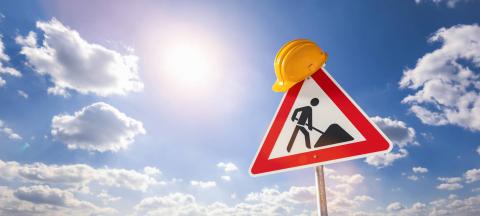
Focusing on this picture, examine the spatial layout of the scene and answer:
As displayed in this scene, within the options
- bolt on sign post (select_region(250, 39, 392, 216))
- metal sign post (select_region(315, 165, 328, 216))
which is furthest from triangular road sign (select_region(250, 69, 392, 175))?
metal sign post (select_region(315, 165, 328, 216))

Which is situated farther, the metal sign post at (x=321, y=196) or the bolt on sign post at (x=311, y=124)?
the bolt on sign post at (x=311, y=124)

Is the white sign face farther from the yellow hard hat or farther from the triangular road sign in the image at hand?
the yellow hard hat

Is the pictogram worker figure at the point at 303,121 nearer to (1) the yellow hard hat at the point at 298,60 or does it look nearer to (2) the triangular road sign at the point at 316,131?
(2) the triangular road sign at the point at 316,131

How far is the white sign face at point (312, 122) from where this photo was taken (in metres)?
2.26

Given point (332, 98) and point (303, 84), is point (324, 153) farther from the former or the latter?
point (303, 84)

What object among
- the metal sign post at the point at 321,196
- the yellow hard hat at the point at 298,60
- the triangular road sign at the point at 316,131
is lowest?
the metal sign post at the point at 321,196

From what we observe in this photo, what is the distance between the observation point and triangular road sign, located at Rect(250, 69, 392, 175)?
218 centimetres

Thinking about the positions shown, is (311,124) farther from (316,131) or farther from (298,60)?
(298,60)

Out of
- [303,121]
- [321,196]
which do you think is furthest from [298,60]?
[321,196]

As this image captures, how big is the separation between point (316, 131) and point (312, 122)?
0.08 m

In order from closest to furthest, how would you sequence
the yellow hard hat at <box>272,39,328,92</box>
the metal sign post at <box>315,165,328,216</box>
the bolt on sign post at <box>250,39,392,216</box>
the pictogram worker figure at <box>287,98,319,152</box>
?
the metal sign post at <box>315,165,328,216</box>
the bolt on sign post at <box>250,39,392,216</box>
the pictogram worker figure at <box>287,98,319,152</box>
the yellow hard hat at <box>272,39,328,92</box>

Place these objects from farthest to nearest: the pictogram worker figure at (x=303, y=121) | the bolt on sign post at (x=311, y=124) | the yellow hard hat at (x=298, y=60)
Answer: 1. the yellow hard hat at (x=298, y=60)
2. the pictogram worker figure at (x=303, y=121)
3. the bolt on sign post at (x=311, y=124)

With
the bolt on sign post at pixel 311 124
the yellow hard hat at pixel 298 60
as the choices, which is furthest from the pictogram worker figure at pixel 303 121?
the yellow hard hat at pixel 298 60

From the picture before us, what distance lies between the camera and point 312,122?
2.33 m
